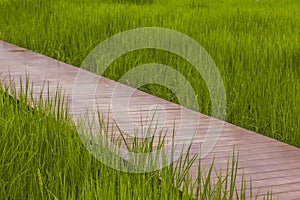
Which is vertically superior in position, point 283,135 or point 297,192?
point 297,192

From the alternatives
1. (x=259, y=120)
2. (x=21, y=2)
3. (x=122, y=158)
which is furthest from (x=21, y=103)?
(x=21, y=2)

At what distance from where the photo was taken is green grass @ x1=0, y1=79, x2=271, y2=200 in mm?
2182

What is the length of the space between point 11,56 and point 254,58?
197cm

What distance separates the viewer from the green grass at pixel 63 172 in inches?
85.9

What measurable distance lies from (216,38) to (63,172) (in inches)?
153

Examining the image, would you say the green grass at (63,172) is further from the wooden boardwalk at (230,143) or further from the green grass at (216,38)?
the green grass at (216,38)

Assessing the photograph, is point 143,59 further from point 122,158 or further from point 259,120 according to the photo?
point 122,158

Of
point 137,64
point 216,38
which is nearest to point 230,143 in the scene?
point 137,64

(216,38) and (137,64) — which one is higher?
(216,38)

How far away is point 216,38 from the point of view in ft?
20.5

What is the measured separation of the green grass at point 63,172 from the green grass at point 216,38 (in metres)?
1.41

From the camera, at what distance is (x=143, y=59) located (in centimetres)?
566

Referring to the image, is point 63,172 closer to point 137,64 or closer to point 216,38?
point 137,64

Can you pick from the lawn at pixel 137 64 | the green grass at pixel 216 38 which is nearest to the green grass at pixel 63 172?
the lawn at pixel 137 64
